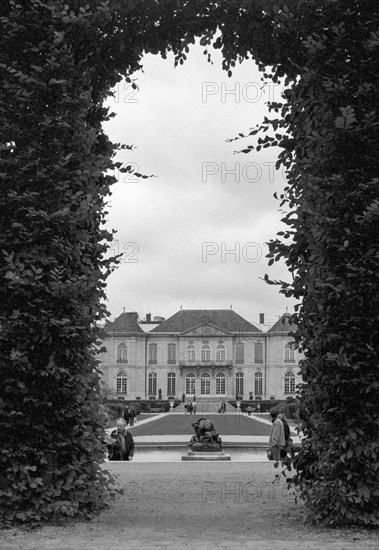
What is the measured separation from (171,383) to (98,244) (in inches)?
3223

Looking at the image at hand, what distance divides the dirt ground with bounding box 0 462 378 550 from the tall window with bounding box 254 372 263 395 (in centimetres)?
7668

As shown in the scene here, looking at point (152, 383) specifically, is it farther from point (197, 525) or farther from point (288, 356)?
point (197, 525)

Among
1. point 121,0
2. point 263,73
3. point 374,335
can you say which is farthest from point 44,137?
point 374,335

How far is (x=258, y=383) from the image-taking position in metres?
88.1

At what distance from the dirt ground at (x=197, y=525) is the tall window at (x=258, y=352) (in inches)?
3008

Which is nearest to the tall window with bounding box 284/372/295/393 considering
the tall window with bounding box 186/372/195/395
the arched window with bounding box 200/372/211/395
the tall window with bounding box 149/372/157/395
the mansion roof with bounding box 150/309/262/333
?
the mansion roof with bounding box 150/309/262/333

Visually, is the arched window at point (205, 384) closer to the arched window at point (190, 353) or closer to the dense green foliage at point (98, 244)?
the arched window at point (190, 353)

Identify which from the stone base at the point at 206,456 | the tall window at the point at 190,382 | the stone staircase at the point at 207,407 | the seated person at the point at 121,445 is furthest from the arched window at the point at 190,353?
the seated person at the point at 121,445

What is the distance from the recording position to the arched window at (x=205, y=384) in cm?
8869

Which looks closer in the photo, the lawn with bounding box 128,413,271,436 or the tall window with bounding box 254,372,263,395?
the lawn with bounding box 128,413,271,436

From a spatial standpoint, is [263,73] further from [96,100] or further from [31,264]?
[31,264]

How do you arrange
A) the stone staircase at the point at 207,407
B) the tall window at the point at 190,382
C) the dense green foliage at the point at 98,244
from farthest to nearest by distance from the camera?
1. the tall window at the point at 190,382
2. the stone staircase at the point at 207,407
3. the dense green foliage at the point at 98,244

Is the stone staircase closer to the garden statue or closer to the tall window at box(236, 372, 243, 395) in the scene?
the tall window at box(236, 372, 243, 395)

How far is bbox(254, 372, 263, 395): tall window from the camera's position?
8800 cm
